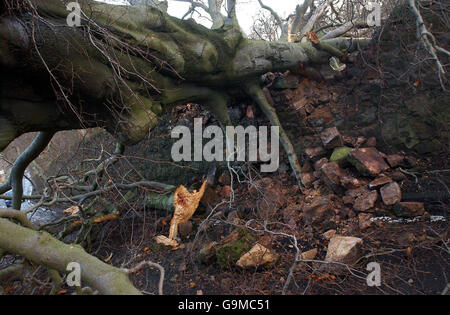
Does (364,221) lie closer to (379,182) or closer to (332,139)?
(379,182)

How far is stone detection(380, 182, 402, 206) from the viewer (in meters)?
3.28

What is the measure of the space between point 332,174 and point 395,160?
794 millimetres

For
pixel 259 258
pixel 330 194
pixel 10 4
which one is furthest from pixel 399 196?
pixel 10 4

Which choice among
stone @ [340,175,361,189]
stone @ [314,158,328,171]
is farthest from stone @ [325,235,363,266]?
stone @ [314,158,328,171]

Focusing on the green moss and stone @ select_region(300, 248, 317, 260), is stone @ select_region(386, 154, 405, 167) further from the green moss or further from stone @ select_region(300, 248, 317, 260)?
the green moss

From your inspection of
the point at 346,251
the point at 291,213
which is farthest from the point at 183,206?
the point at 346,251

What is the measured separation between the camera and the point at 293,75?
482 centimetres

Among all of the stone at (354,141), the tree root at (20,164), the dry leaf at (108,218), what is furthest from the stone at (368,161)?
the tree root at (20,164)

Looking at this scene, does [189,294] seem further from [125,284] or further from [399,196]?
[399,196]

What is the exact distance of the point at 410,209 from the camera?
3146 millimetres

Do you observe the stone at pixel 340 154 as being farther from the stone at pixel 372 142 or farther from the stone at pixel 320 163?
the stone at pixel 372 142

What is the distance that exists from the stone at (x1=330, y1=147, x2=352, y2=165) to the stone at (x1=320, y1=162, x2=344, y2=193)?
0.13 meters

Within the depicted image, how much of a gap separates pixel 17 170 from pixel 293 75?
4.07m

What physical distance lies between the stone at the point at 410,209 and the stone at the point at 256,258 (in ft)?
5.05
